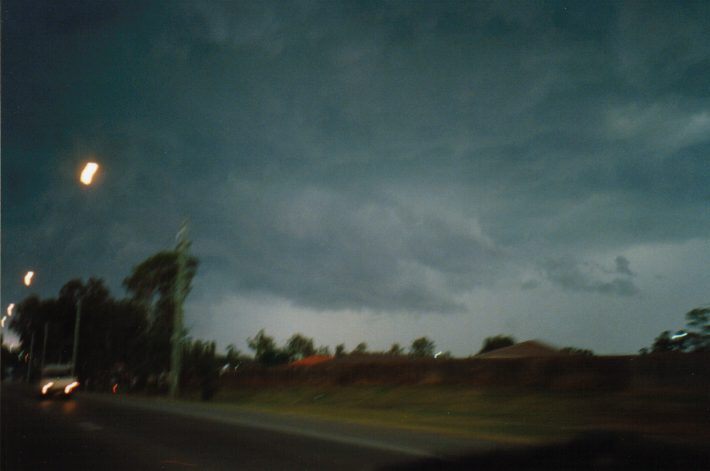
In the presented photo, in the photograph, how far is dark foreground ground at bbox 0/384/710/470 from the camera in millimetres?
4566

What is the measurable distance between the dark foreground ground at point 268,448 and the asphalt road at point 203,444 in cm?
2

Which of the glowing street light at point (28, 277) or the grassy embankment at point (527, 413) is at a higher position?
the glowing street light at point (28, 277)

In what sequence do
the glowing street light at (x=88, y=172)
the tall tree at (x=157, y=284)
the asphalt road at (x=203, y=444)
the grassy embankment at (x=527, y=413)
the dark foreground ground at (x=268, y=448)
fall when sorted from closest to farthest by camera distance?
the dark foreground ground at (x=268, y=448)
the asphalt road at (x=203, y=444)
the glowing street light at (x=88, y=172)
the grassy embankment at (x=527, y=413)
the tall tree at (x=157, y=284)

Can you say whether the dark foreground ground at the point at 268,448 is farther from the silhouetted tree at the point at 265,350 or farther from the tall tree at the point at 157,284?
the silhouetted tree at the point at 265,350

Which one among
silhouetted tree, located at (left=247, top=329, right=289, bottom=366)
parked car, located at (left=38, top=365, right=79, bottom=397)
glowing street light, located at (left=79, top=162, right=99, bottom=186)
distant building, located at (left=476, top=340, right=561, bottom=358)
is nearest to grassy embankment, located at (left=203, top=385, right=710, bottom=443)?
glowing street light, located at (left=79, top=162, right=99, bottom=186)

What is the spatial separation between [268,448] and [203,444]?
176 centimetres

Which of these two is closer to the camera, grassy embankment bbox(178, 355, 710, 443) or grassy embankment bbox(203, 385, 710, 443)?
grassy embankment bbox(203, 385, 710, 443)

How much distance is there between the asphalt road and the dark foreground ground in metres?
0.02

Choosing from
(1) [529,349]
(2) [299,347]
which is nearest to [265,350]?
(2) [299,347]

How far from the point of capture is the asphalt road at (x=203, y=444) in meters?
13.2

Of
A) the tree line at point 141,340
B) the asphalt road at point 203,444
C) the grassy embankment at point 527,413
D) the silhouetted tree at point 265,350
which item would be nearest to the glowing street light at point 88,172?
the asphalt road at point 203,444

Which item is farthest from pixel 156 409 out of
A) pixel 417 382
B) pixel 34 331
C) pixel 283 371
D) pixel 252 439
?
pixel 34 331

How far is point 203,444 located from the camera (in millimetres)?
16703

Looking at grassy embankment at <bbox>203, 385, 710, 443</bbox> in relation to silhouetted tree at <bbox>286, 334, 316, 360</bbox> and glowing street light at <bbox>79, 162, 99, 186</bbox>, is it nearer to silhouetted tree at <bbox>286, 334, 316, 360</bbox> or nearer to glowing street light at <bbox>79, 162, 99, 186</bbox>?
glowing street light at <bbox>79, 162, 99, 186</bbox>
